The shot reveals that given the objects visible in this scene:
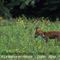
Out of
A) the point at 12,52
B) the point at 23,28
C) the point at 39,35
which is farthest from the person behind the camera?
the point at 23,28

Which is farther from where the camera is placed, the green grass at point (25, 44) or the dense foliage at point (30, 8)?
the dense foliage at point (30, 8)

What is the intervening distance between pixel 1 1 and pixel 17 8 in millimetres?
1113

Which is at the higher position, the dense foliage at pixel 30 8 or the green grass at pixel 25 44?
the dense foliage at pixel 30 8

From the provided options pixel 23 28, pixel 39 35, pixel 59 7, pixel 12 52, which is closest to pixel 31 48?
pixel 12 52

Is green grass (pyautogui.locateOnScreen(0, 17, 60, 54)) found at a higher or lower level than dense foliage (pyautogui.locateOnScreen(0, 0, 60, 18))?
lower

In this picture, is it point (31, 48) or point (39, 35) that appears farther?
point (39, 35)

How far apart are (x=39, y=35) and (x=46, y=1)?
14632mm

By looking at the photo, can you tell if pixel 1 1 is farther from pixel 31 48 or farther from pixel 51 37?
pixel 31 48

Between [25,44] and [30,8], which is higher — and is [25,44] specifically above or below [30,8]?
below

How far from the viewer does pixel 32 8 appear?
87.0 feet

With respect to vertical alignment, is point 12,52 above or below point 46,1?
below

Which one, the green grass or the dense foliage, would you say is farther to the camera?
the dense foliage

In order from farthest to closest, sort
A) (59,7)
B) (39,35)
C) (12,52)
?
(59,7)
(39,35)
(12,52)

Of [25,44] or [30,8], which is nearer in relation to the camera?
[25,44]
